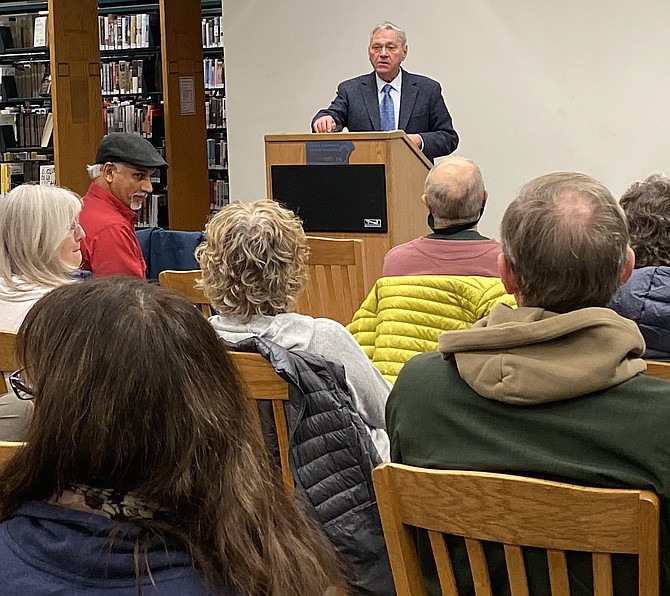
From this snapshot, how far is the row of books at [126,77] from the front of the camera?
32.2ft

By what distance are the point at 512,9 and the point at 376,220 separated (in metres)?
2.79

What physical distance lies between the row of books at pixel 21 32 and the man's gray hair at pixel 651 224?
840cm

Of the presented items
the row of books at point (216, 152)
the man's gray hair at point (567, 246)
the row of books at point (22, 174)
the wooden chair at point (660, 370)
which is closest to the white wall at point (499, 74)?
the row of books at point (216, 152)

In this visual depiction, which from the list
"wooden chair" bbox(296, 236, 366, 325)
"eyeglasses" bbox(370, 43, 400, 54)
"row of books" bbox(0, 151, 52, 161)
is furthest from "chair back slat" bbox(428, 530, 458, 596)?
"row of books" bbox(0, 151, 52, 161)

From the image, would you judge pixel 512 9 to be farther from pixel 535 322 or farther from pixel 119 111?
pixel 535 322

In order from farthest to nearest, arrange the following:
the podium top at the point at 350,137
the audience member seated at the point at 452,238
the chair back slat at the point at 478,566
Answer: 1. the podium top at the point at 350,137
2. the audience member seated at the point at 452,238
3. the chair back slat at the point at 478,566

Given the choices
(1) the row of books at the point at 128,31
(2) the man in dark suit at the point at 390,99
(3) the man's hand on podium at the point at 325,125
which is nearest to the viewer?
(3) the man's hand on podium at the point at 325,125

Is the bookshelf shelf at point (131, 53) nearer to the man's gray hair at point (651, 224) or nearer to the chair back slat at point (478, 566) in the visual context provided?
the man's gray hair at point (651, 224)

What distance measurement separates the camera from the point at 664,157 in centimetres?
641

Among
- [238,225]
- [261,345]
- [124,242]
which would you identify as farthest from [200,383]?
[124,242]

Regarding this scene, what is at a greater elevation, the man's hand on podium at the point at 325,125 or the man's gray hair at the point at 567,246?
the man's hand on podium at the point at 325,125

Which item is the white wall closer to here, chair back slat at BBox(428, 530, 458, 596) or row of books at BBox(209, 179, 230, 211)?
row of books at BBox(209, 179, 230, 211)

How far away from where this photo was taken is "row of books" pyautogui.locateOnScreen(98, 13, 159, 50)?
9.72m

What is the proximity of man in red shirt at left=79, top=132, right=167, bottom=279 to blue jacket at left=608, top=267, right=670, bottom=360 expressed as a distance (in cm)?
209
